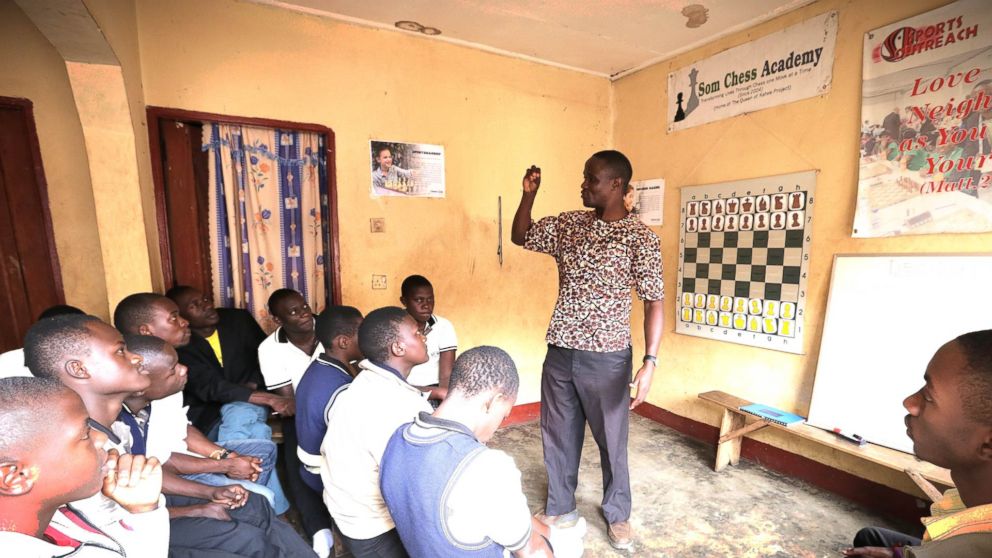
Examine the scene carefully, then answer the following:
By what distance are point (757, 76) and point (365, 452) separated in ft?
10.1

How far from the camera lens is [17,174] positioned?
222cm

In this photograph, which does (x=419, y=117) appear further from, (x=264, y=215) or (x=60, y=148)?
(x=60, y=148)

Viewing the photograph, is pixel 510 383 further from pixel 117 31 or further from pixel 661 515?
pixel 117 31

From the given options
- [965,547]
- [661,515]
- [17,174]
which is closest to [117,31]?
[17,174]

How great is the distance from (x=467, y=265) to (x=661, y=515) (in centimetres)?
200

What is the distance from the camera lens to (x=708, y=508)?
7.67ft

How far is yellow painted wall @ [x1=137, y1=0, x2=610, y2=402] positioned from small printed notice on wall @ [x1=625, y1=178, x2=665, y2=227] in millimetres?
487

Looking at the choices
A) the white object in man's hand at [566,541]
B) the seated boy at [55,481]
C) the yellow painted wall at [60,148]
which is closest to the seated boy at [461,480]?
the white object in man's hand at [566,541]

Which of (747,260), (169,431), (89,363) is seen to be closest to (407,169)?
(169,431)

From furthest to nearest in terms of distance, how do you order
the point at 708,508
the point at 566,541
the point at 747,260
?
the point at 747,260 < the point at 708,508 < the point at 566,541

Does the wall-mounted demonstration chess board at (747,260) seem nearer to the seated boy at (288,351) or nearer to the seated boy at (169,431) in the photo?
the seated boy at (288,351)

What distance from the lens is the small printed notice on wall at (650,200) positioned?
3.38 m

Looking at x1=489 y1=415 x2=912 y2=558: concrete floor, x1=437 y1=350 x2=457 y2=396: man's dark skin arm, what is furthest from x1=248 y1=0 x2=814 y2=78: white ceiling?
x1=489 y1=415 x2=912 y2=558: concrete floor

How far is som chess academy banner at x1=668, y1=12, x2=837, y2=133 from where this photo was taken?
8.15ft
